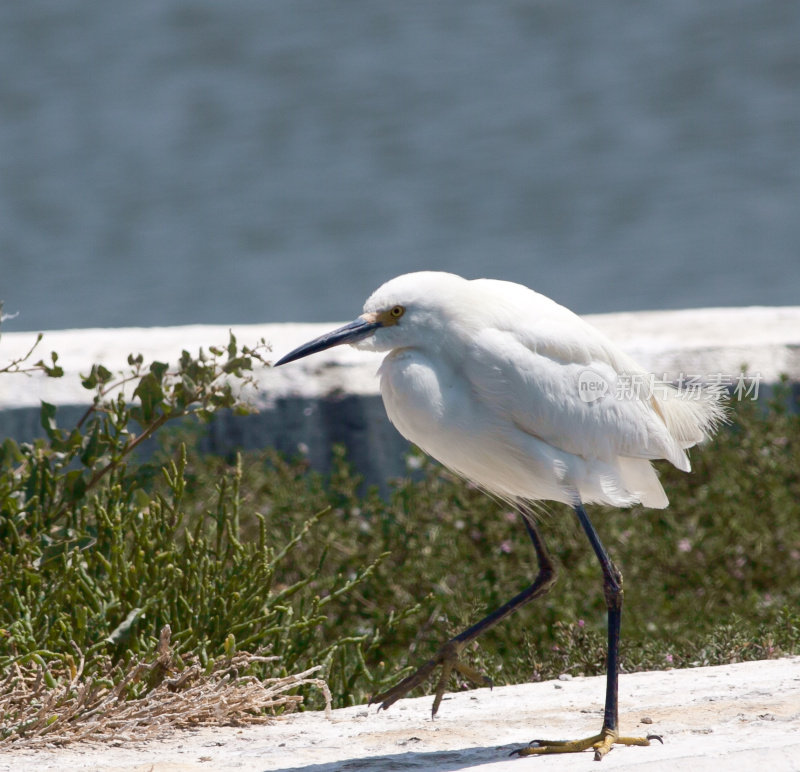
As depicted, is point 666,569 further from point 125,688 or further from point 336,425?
point 125,688

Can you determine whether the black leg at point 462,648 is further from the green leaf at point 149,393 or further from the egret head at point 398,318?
the green leaf at point 149,393

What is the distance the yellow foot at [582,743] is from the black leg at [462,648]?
384mm

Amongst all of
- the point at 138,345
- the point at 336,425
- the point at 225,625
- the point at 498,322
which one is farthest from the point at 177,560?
the point at 138,345

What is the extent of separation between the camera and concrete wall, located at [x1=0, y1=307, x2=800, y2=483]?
18.3 feet

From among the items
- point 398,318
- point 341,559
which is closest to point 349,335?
point 398,318

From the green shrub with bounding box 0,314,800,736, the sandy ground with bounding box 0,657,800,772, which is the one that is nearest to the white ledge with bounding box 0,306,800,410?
the green shrub with bounding box 0,314,800,736

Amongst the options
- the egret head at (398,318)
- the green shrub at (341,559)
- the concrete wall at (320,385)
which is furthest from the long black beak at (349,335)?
the concrete wall at (320,385)

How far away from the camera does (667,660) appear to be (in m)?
3.91

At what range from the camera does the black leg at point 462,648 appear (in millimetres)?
3174

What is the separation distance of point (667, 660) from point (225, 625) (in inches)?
59.4

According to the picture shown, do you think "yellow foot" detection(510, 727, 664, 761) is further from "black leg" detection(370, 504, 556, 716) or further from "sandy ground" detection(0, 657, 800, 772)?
"black leg" detection(370, 504, 556, 716)

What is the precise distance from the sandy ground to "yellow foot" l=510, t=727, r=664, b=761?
3 cm

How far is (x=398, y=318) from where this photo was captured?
9.81ft

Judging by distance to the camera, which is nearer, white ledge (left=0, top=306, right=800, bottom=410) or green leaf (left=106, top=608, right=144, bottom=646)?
green leaf (left=106, top=608, right=144, bottom=646)
